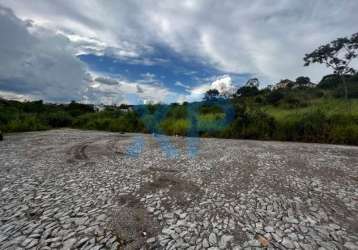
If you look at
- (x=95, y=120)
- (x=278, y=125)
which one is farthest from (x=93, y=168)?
(x=95, y=120)

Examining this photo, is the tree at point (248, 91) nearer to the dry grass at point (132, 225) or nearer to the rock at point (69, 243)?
the dry grass at point (132, 225)

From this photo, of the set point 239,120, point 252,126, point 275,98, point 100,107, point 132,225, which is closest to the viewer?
point 132,225

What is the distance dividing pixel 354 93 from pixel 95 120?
29193mm

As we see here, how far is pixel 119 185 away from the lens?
14.8 ft

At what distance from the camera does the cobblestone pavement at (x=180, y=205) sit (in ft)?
8.80

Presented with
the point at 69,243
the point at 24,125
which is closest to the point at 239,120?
the point at 69,243

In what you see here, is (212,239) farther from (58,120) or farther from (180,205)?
(58,120)

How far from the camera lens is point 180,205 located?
11.8 feet

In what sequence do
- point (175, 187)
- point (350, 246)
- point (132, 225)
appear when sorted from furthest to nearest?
point (175, 187) < point (132, 225) < point (350, 246)

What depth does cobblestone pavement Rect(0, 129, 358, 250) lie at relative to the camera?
2.68 m

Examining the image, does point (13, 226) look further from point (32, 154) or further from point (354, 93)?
point (354, 93)

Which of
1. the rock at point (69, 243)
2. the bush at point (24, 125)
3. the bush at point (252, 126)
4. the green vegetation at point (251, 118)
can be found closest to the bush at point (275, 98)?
the green vegetation at point (251, 118)

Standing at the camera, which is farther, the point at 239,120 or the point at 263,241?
the point at 239,120

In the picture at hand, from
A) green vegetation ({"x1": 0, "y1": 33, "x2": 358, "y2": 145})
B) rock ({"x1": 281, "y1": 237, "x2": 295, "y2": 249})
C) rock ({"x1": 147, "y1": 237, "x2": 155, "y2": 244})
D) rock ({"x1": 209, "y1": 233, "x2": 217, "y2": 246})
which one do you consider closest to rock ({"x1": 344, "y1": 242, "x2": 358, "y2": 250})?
rock ({"x1": 281, "y1": 237, "x2": 295, "y2": 249})
